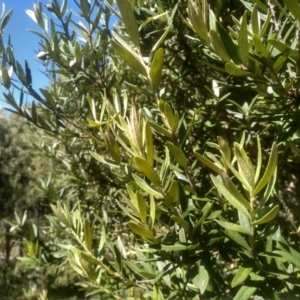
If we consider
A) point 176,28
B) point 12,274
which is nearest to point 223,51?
point 176,28

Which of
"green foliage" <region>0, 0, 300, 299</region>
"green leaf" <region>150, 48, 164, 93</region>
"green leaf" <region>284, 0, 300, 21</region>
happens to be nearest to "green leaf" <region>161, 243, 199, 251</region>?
"green foliage" <region>0, 0, 300, 299</region>

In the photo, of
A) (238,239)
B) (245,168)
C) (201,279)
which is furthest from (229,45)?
(201,279)

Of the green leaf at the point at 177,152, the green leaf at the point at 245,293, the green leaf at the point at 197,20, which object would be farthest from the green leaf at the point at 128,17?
the green leaf at the point at 245,293

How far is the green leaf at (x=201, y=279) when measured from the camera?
0.82 meters

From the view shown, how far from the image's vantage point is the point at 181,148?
933 mm

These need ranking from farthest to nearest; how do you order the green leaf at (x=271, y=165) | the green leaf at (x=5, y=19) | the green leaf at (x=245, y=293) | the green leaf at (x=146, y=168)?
the green leaf at (x=5, y=19) < the green leaf at (x=245, y=293) < the green leaf at (x=146, y=168) < the green leaf at (x=271, y=165)

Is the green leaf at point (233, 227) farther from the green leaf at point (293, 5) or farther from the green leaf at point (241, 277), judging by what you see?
the green leaf at point (293, 5)

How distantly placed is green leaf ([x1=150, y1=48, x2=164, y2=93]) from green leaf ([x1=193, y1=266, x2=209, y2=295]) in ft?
1.32

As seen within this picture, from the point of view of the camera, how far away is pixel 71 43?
1.28m

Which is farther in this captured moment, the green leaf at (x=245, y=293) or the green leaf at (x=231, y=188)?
the green leaf at (x=245, y=293)

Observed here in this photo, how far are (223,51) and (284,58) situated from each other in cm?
12

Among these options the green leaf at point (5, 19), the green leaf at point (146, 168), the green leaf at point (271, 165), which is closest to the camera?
the green leaf at point (271, 165)

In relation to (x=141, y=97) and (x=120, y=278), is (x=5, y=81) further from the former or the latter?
(x=141, y=97)

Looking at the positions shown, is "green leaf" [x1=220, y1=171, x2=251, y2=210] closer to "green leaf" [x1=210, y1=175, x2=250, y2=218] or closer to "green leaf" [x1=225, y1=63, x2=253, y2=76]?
"green leaf" [x1=210, y1=175, x2=250, y2=218]
